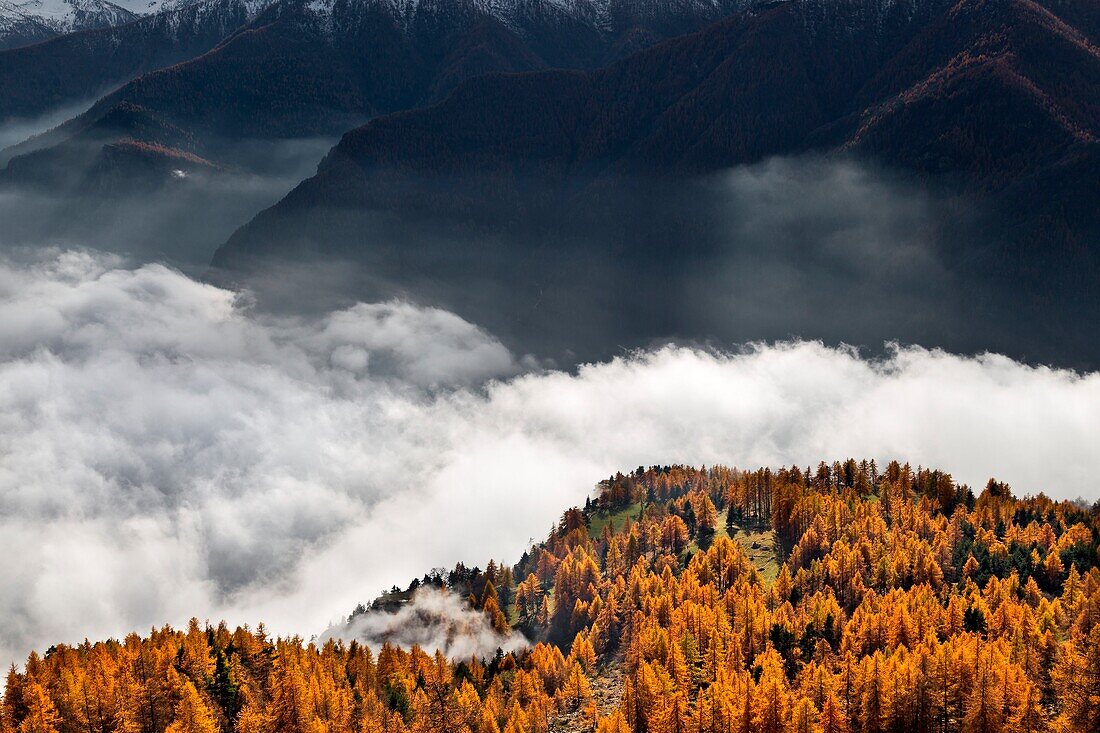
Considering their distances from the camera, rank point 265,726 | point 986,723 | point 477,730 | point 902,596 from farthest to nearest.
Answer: point 902,596 < point 477,730 < point 265,726 < point 986,723

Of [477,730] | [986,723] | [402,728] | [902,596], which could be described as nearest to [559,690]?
[477,730]

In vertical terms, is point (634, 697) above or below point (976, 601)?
below

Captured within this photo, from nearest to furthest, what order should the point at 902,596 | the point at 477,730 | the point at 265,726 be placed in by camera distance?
the point at 265,726 < the point at 477,730 < the point at 902,596

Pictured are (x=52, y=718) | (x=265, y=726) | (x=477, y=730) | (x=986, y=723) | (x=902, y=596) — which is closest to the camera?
(x=986, y=723)

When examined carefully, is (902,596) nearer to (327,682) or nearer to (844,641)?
(844,641)

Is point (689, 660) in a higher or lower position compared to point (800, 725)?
higher

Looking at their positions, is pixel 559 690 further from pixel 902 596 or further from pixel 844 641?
pixel 902 596

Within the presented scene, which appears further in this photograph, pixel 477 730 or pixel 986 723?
pixel 477 730

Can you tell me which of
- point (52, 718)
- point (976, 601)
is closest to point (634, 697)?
point (976, 601)

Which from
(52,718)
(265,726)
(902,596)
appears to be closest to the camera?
(52,718)
